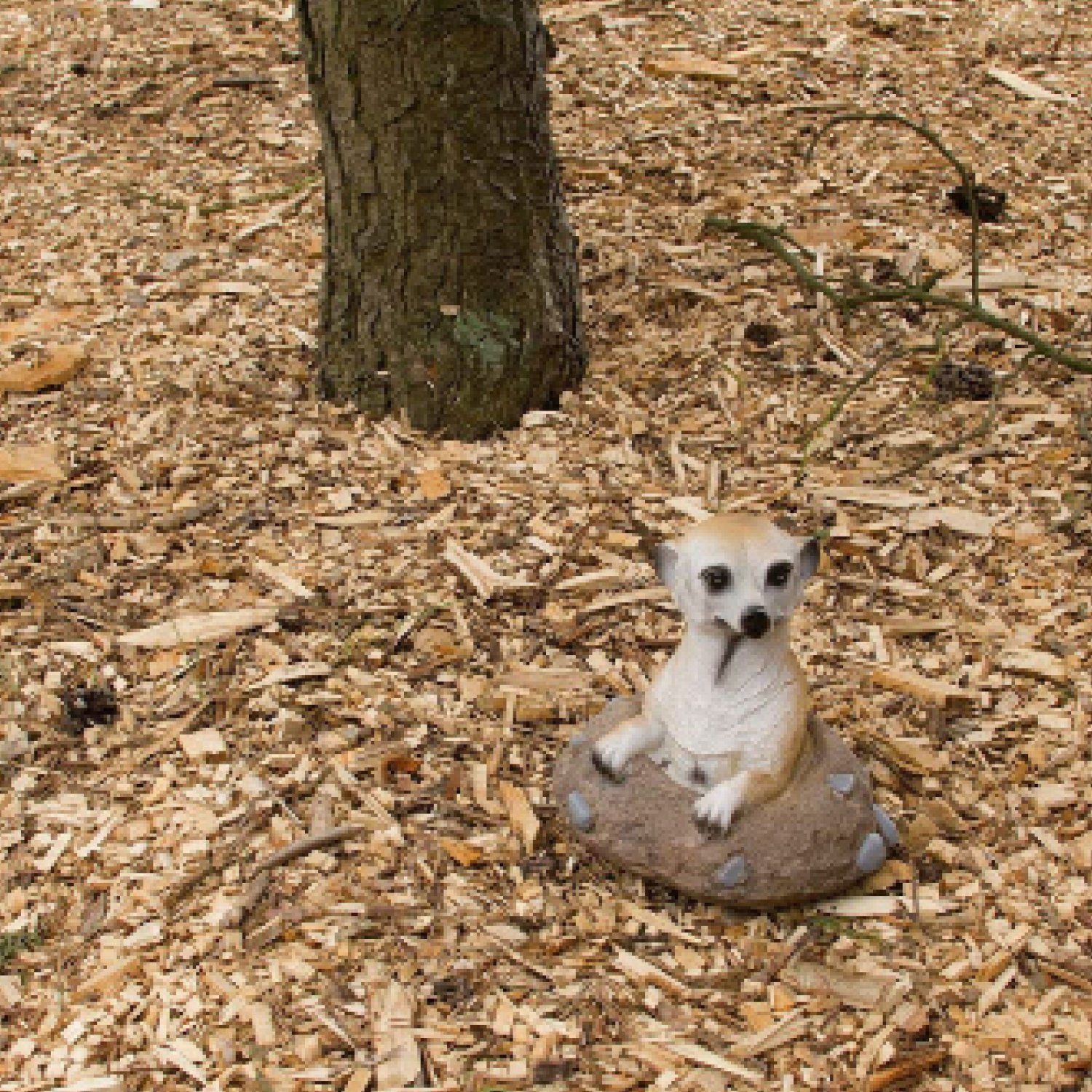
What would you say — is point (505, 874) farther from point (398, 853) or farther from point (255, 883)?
point (255, 883)

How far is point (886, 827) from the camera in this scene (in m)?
3.45

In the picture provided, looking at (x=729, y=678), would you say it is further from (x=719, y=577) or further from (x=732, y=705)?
(x=719, y=577)

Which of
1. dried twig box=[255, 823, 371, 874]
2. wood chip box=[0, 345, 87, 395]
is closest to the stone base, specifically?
dried twig box=[255, 823, 371, 874]

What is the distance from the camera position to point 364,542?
14.8 ft

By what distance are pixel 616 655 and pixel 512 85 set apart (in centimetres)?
166

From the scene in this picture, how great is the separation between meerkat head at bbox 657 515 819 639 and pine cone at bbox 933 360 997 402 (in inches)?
78.4

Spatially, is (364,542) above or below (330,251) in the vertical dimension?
below

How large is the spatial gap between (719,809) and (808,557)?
53cm

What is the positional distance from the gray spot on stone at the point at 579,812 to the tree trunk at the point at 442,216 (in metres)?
1.76

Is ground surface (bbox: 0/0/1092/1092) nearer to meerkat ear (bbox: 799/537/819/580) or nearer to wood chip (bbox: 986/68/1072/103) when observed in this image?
wood chip (bbox: 986/68/1072/103)

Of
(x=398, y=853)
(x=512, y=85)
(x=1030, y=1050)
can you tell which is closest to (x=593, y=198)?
(x=512, y=85)

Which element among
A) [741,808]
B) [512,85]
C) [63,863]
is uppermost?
[512,85]

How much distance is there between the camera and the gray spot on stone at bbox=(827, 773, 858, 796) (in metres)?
3.35

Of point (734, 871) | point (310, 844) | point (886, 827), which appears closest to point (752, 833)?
point (734, 871)
